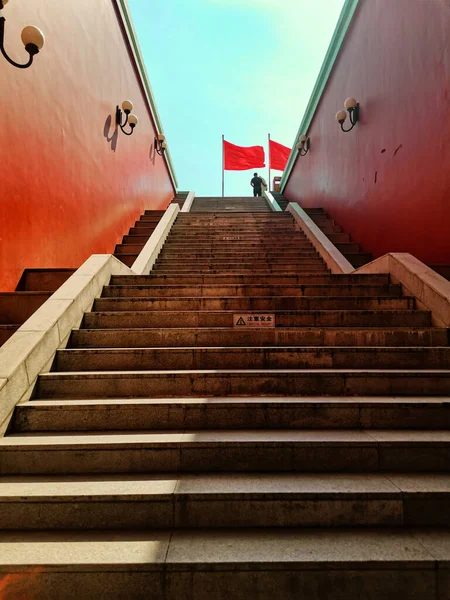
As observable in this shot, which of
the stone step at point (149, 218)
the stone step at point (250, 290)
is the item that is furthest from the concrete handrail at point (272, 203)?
the stone step at point (250, 290)

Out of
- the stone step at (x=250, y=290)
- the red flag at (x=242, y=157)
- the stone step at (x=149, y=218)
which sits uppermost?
the red flag at (x=242, y=157)

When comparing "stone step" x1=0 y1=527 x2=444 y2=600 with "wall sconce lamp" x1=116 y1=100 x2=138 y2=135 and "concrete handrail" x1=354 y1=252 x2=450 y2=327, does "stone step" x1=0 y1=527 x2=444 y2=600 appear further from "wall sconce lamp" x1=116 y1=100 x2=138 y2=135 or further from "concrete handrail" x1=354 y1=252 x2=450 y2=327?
"wall sconce lamp" x1=116 y1=100 x2=138 y2=135

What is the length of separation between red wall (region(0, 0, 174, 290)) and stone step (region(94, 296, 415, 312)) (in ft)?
→ 5.01

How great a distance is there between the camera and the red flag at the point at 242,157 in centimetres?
1736

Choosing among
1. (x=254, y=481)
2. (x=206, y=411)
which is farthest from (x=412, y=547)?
(x=206, y=411)

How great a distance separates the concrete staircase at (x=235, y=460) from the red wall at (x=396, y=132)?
6.31ft

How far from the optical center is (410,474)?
6.74 ft

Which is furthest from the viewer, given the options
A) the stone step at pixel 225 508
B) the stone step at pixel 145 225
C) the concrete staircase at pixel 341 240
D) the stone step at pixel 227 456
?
the stone step at pixel 145 225

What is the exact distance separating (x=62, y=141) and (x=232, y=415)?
179 inches

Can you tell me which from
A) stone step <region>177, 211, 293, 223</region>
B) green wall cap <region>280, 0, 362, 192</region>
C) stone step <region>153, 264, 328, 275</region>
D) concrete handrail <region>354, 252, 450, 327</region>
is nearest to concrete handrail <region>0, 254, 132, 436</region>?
stone step <region>153, 264, 328, 275</region>

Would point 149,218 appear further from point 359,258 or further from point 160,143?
point 359,258

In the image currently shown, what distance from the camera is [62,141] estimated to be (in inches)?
190

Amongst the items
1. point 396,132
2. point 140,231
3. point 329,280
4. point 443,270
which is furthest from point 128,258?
point 443,270

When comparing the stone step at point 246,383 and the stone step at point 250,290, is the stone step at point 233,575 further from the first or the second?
the stone step at point 250,290
